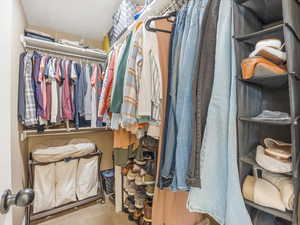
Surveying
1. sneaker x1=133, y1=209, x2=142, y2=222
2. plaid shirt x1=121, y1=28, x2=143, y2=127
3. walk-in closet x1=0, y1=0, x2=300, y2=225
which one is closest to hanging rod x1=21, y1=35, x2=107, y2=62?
walk-in closet x1=0, y1=0, x2=300, y2=225

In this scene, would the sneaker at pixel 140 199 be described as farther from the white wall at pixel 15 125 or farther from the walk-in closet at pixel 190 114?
the white wall at pixel 15 125

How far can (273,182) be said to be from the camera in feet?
1.82

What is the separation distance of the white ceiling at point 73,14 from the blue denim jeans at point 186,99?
1473mm

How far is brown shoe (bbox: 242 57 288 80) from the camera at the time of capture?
0.51m

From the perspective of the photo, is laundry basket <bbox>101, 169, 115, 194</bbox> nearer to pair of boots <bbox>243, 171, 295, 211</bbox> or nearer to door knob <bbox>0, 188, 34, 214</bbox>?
door knob <bbox>0, 188, 34, 214</bbox>

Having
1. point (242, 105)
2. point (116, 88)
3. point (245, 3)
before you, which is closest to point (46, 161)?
point (116, 88)

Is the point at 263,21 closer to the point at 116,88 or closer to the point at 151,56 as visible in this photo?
the point at 151,56

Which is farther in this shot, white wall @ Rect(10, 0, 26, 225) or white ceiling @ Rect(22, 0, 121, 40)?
white ceiling @ Rect(22, 0, 121, 40)

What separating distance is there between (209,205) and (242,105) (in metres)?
0.40

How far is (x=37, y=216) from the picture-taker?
1551mm

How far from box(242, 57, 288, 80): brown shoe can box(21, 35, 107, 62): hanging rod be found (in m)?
1.92

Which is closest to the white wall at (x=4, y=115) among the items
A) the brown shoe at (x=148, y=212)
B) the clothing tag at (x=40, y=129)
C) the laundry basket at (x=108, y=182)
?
the brown shoe at (x=148, y=212)

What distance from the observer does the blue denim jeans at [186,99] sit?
0.65 metres

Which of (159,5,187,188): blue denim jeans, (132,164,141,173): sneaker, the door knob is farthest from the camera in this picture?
(132,164,141,173): sneaker
